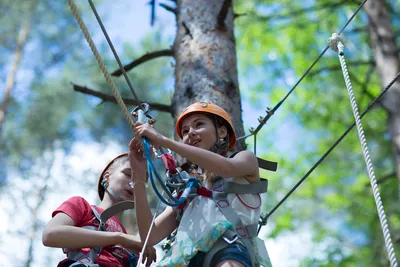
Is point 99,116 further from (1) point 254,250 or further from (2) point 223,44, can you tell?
(1) point 254,250

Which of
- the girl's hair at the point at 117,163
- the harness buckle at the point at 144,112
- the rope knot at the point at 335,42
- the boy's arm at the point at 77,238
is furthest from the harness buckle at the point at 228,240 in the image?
the rope knot at the point at 335,42

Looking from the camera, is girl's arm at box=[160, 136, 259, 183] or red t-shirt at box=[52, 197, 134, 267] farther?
red t-shirt at box=[52, 197, 134, 267]

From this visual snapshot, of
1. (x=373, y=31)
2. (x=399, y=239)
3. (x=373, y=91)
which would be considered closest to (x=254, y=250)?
(x=399, y=239)

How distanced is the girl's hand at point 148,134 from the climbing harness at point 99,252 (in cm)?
56

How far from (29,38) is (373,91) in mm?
7114

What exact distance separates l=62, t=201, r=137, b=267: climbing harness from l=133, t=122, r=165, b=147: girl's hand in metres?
0.56

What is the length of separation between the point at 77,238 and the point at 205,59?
5.04 ft

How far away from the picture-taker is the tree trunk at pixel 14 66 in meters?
10.8

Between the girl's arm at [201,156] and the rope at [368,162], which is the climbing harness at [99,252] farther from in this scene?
the rope at [368,162]

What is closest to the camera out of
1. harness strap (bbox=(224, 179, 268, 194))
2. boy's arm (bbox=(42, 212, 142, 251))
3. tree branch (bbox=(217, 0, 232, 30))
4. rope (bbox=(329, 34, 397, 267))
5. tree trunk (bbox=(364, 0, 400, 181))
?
rope (bbox=(329, 34, 397, 267))

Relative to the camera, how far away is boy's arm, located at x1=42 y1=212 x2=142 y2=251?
244 cm

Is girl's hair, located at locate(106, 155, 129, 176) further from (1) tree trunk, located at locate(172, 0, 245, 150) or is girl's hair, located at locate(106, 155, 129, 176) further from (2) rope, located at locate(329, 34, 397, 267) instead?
(2) rope, located at locate(329, 34, 397, 267)

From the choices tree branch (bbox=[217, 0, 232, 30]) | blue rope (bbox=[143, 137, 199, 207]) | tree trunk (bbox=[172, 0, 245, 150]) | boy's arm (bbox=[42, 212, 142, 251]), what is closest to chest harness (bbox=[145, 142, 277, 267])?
blue rope (bbox=[143, 137, 199, 207])

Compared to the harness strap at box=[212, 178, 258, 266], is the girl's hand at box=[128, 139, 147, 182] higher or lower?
higher
